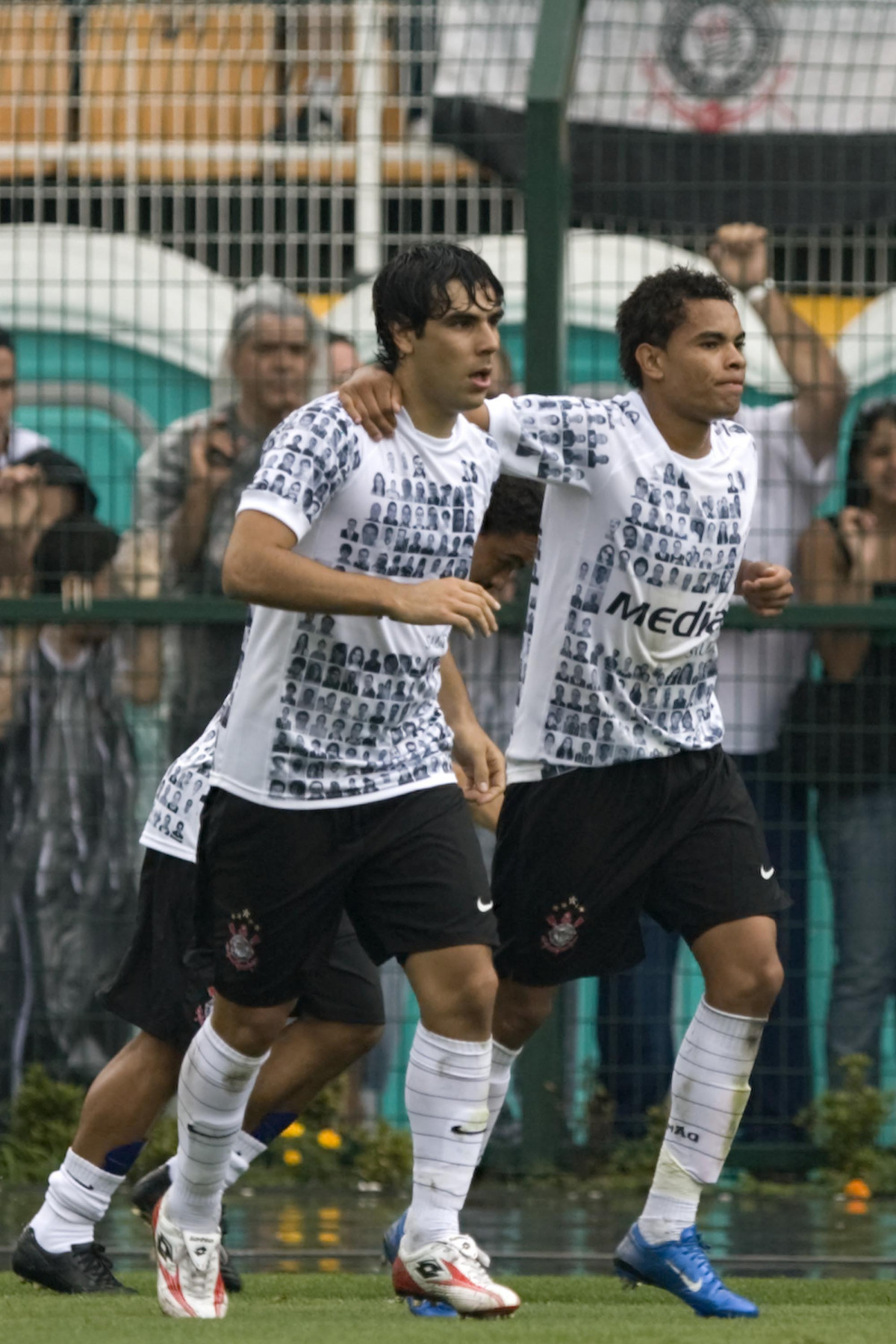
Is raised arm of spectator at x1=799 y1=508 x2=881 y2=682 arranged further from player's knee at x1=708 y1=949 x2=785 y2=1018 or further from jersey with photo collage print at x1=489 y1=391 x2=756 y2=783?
player's knee at x1=708 y1=949 x2=785 y2=1018

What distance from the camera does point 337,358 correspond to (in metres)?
7.57

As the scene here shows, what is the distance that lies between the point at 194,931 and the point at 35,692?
9.61 feet

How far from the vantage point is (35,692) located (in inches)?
307

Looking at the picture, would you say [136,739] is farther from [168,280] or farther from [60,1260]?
[60,1260]

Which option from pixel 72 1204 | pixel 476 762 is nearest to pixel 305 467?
pixel 476 762

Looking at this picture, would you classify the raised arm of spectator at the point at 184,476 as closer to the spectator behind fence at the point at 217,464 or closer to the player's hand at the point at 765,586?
the spectator behind fence at the point at 217,464

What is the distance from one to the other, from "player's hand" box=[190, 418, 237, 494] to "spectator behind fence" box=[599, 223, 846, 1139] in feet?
5.44

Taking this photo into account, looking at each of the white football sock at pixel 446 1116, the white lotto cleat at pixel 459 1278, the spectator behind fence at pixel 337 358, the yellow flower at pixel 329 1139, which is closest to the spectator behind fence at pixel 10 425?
the spectator behind fence at pixel 337 358

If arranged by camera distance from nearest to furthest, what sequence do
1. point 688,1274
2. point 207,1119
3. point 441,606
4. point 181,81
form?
point 441,606 → point 207,1119 → point 688,1274 → point 181,81

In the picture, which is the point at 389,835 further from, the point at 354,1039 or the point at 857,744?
the point at 857,744

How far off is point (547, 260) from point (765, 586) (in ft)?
8.57

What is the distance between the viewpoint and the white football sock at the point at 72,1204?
546cm

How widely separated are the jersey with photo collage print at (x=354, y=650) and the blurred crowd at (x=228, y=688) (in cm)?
293

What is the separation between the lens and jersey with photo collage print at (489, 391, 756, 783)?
16.9 ft
